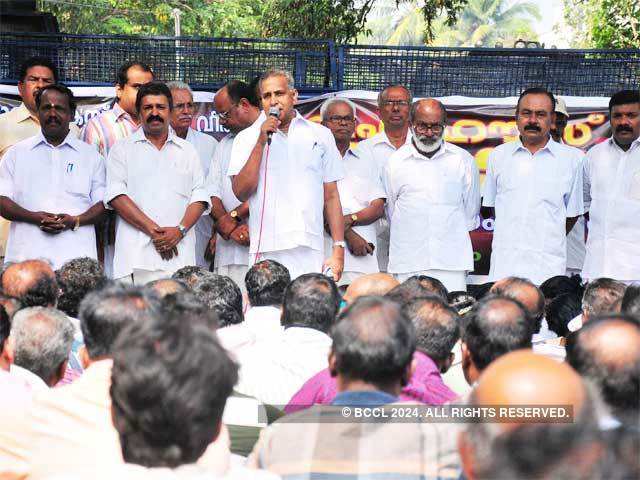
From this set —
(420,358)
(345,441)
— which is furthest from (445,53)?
(345,441)

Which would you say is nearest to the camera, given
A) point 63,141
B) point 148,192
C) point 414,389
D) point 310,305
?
point 414,389

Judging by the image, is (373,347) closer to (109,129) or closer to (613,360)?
(613,360)

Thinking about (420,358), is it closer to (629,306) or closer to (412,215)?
(629,306)

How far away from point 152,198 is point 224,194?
0.59m

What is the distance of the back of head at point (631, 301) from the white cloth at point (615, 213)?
95.0 inches

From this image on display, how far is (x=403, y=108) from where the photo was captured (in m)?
7.66

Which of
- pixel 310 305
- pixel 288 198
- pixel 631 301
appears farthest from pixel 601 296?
pixel 288 198

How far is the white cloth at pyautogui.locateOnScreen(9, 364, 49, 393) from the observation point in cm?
366

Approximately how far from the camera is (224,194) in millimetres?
7340

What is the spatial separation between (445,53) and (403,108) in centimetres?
145

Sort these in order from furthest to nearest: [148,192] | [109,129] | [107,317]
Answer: [109,129], [148,192], [107,317]

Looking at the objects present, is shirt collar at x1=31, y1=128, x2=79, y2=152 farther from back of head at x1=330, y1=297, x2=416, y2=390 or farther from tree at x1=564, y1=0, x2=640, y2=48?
tree at x1=564, y1=0, x2=640, y2=48

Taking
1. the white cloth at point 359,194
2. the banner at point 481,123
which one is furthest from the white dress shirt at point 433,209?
the banner at point 481,123

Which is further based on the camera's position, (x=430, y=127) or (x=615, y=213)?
(x=430, y=127)
